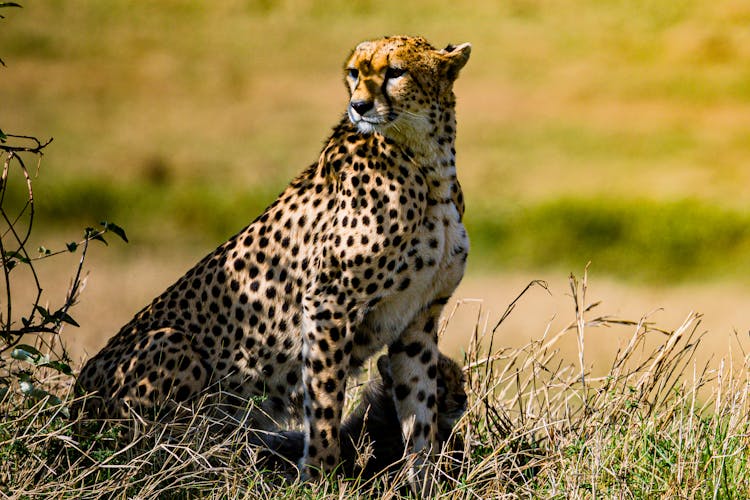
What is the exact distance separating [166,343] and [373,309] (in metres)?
0.57

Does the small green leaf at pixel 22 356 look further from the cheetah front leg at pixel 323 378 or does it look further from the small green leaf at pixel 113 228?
the cheetah front leg at pixel 323 378

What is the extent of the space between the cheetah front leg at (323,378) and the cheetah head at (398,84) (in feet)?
1.59

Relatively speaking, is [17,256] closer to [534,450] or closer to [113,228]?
[113,228]

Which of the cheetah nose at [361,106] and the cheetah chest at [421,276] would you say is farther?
the cheetah chest at [421,276]

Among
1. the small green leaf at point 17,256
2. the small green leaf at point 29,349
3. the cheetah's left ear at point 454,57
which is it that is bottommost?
the small green leaf at point 29,349

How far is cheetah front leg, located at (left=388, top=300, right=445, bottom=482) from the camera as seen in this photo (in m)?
3.16

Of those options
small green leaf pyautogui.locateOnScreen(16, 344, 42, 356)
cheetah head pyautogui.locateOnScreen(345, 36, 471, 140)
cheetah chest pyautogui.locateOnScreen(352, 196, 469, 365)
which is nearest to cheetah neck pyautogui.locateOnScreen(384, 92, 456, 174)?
cheetah head pyautogui.locateOnScreen(345, 36, 471, 140)

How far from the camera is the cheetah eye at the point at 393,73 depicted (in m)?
2.96

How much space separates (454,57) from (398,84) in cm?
20

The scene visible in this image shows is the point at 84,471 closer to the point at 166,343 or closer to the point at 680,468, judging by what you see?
the point at 166,343

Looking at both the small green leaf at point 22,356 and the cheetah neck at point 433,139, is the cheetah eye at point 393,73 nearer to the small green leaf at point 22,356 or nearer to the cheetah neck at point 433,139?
the cheetah neck at point 433,139

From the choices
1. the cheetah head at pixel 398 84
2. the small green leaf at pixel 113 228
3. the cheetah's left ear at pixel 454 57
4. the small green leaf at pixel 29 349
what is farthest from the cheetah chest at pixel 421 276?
the small green leaf at pixel 29 349

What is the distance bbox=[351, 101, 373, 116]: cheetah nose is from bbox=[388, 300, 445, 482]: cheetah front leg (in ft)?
1.94

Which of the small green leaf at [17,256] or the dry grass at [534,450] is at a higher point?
the small green leaf at [17,256]
